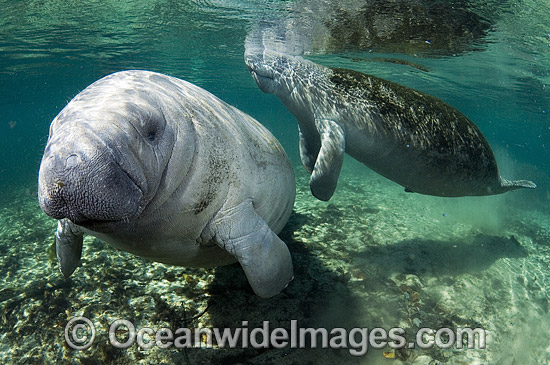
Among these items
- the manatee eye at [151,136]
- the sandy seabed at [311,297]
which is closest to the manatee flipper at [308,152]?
the sandy seabed at [311,297]

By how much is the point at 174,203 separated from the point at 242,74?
21710mm

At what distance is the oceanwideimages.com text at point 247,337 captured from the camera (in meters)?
3.02

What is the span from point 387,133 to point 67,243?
3859 millimetres

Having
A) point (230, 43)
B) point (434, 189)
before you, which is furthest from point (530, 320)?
point (230, 43)

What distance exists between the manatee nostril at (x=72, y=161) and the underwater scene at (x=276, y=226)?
1 centimetres

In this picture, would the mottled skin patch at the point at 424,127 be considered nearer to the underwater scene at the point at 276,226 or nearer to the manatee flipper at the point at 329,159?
the underwater scene at the point at 276,226

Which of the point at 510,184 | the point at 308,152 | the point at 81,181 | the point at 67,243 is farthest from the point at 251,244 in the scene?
the point at 510,184

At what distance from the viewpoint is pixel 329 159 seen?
4.41 m

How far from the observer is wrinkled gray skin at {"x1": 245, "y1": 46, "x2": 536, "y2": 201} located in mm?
4496

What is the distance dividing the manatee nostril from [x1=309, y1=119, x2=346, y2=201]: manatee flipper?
11.0 feet

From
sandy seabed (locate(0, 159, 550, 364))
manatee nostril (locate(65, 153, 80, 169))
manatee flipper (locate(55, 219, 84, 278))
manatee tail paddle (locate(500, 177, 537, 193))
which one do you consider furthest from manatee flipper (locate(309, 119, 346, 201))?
manatee nostril (locate(65, 153, 80, 169))

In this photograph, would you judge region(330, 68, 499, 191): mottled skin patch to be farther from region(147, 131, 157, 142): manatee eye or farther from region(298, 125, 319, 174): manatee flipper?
region(147, 131, 157, 142): manatee eye

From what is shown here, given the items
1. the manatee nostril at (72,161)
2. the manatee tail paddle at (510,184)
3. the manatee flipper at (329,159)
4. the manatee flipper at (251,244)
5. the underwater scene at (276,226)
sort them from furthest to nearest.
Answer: the manatee tail paddle at (510,184) < the manatee flipper at (329,159) < the manatee flipper at (251,244) < the underwater scene at (276,226) < the manatee nostril at (72,161)

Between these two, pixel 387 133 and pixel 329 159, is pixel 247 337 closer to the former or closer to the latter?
pixel 329 159
